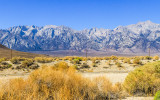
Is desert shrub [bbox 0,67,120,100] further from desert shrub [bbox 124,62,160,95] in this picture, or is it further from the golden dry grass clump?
desert shrub [bbox 124,62,160,95]

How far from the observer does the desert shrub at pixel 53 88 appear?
21.8 feet

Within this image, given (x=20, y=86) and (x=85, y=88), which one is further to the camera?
(x=85, y=88)

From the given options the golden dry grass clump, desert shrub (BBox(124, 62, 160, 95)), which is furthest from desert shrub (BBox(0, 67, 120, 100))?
desert shrub (BBox(124, 62, 160, 95))

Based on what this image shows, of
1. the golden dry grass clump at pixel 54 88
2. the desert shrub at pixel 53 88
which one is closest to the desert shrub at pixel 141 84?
the golden dry grass clump at pixel 54 88

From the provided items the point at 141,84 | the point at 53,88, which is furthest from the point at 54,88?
the point at 141,84

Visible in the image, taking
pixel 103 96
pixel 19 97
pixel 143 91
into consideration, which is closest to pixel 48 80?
pixel 19 97

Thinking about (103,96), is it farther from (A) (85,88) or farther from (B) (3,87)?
(B) (3,87)

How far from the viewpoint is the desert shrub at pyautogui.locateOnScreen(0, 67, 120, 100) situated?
262 inches

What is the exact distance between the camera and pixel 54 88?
25.2ft

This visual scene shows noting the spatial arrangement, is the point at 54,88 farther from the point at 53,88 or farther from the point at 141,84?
the point at 141,84

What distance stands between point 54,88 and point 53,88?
0.05m

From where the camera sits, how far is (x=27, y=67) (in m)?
27.8

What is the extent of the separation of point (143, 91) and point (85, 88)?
4187 mm

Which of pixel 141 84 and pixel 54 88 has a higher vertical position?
pixel 54 88
